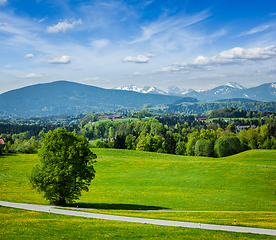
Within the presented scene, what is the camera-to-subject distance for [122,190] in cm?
4069

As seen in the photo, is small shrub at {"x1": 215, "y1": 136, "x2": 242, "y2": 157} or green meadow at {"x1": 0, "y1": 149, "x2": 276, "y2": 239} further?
small shrub at {"x1": 215, "y1": 136, "x2": 242, "y2": 157}

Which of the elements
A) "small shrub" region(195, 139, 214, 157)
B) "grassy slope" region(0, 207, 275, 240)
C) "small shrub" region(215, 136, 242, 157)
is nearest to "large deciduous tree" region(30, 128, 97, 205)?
"grassy slope" region(0, 207, 275, 240)

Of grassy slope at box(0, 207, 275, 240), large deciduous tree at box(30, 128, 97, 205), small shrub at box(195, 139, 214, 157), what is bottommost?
small shrub at box(195, 139, 214, 157)

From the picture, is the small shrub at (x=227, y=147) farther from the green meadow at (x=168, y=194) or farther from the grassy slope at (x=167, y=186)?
the grassy slope at (x=167, y=186)

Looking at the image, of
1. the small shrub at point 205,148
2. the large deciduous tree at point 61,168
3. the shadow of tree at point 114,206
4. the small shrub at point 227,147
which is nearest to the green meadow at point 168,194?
the shadow of tree at point 114,206

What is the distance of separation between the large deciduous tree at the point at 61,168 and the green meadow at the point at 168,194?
2.77 meters

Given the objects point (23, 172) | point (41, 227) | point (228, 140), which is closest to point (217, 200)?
point (41, 227)

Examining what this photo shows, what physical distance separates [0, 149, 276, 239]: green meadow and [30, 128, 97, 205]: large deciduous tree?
9.10 feet

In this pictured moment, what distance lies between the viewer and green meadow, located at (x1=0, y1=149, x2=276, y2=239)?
2105 cm

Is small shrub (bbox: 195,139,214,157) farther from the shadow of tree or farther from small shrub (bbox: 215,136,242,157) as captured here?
the shadow of tree

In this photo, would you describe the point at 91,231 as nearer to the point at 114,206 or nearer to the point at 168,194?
the point at 114,206

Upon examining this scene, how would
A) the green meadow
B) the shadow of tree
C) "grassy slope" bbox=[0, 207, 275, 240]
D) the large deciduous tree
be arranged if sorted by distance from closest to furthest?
"grassy slope" bbox=[0, 207, 275, 240] < the green meadow < the large deciduous tree < the shadow of tree

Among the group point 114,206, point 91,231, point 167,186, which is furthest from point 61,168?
point 167,186

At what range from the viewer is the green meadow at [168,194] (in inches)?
829
